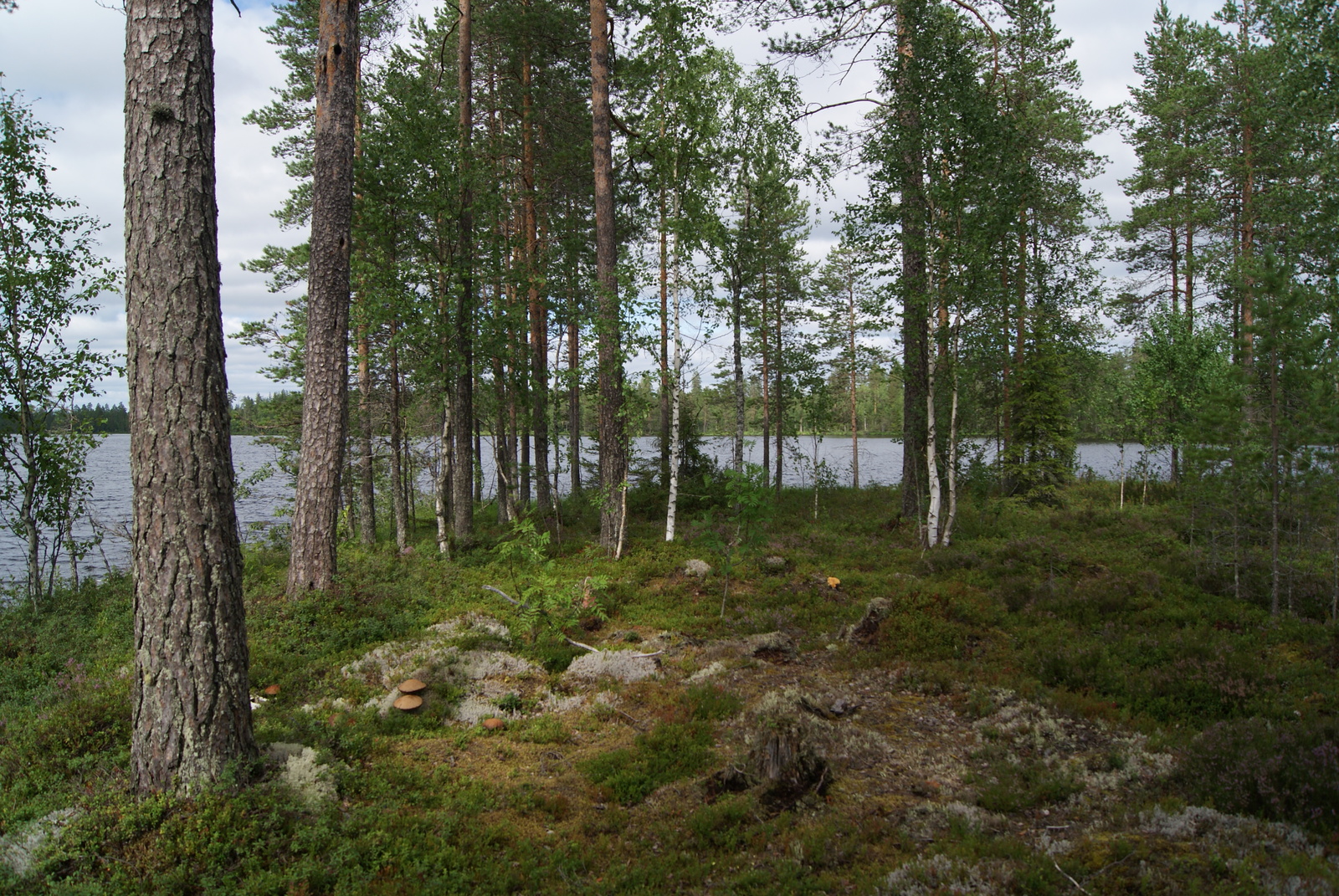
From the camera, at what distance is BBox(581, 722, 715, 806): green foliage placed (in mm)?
5250

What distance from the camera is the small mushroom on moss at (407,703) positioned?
6.06 metres

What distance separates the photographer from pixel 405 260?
12344 millimetres

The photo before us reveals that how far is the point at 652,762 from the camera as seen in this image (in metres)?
5.55

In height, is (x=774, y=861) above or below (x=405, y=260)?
below

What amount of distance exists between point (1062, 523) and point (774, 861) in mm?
14598

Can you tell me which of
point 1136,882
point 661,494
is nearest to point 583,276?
point 661,494

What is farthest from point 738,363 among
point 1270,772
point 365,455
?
point 1270,772

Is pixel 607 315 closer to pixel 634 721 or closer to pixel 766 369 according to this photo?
pixel 634 721

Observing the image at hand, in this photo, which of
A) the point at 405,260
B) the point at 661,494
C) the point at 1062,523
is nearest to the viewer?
the point at 405,260

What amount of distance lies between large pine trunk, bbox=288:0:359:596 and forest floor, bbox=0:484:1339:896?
801 mm

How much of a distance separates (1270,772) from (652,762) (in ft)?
15.3

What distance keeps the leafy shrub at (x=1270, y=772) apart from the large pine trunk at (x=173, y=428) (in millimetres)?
7123

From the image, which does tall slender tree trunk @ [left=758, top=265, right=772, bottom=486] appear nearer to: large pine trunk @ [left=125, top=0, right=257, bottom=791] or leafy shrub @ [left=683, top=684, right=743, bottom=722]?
leafy shrub @ [left=683, top=684, right=743, bottom=722]

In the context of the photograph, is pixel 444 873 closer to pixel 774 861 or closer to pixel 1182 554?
pixel 774 861
